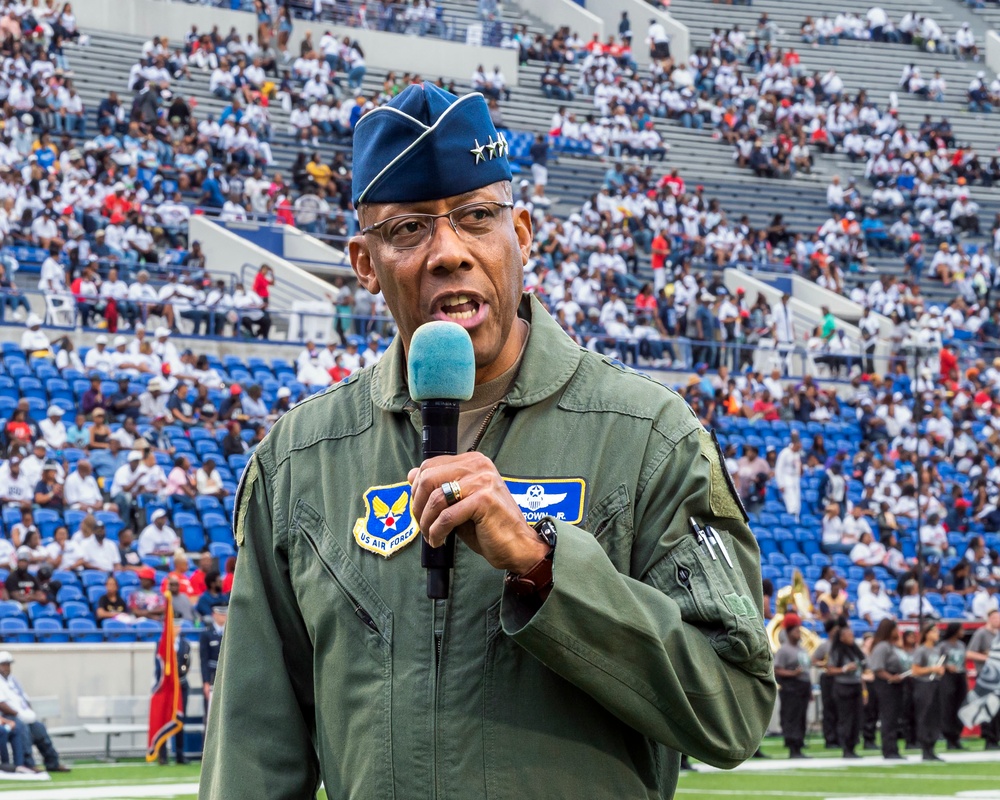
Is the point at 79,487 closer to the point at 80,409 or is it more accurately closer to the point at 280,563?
the point at 80,409

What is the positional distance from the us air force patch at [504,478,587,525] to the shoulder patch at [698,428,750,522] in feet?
0.60

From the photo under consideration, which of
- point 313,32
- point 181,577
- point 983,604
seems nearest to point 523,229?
point 181,577

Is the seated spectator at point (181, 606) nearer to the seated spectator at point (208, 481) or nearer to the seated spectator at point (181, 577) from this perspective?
the seated spectator at point (181, 577)

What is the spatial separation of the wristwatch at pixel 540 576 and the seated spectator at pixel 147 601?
13266 mm

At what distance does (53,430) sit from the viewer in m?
17.3

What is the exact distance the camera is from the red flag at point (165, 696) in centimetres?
1318

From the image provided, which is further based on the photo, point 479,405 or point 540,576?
point 479,405

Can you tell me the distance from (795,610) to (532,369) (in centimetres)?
1436

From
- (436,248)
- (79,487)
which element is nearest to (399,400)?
(436,248)

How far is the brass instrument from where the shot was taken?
615 inches

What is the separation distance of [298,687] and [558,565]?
1.94 feet

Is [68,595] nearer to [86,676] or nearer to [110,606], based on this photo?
[110,606]

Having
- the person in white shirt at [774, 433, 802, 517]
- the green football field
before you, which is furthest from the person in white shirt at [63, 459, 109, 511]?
the person in white shirt at [774, 433, 802, 517]

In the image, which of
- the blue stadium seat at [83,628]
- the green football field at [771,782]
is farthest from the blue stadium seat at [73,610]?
the green football field at [771,782]
